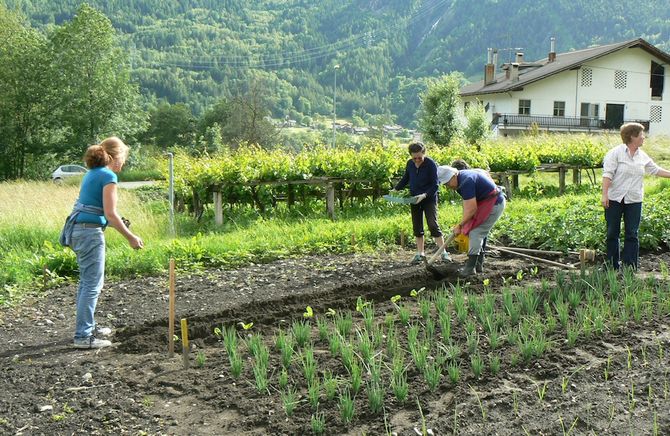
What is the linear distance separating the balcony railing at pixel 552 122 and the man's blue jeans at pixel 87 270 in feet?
132

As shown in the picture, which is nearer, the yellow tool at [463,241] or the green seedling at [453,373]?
the green seedling at [453,373]

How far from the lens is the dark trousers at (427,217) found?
816cm

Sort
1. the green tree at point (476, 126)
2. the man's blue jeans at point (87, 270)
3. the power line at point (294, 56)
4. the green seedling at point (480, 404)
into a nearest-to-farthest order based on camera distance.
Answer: the green seedling at point (480, 404), the man's blue jeans at point (87, 270), the green tree at point (476, 126), the power line at point (294, 56)

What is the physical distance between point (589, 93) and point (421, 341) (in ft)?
147

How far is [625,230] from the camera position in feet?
23.7

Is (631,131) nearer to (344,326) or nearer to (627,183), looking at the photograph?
(627,183)

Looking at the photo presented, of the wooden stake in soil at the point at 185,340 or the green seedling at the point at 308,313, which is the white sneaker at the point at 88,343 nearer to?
the wooden stake in soil at the point at 185,340

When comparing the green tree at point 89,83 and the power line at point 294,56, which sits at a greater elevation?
the power line at point 294,56

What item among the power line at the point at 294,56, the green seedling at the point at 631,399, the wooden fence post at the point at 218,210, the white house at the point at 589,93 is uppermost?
the power line at the point at 294,56

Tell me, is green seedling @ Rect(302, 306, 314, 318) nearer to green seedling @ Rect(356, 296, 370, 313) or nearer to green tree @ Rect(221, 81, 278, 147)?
green seedling @ Rect(356, 296, 370, 313)

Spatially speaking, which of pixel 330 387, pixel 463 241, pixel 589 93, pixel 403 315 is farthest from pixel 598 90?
pixel 330 387

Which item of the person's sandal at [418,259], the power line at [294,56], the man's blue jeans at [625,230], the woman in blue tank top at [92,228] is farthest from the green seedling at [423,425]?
the power line at [294,56]

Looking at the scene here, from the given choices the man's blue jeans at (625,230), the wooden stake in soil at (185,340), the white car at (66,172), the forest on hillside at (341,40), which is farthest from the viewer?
the forest on hillside at (341,40)

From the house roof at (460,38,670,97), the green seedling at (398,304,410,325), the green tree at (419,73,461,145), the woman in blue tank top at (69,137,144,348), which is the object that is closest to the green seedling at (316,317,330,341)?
the green seedling at (398,304,410,325)
